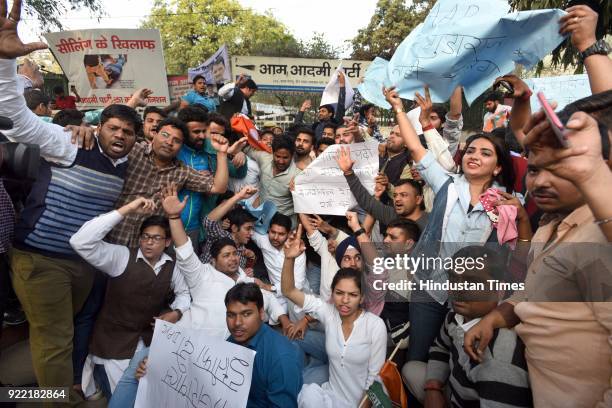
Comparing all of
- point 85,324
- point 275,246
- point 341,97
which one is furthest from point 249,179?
point 341,97

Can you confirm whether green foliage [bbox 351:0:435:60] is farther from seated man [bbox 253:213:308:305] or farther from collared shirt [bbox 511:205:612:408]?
collared shirt [bbox 511:205:612:408]

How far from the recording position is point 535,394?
5.28 feet

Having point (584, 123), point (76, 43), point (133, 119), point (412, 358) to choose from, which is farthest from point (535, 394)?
point (76, 43)

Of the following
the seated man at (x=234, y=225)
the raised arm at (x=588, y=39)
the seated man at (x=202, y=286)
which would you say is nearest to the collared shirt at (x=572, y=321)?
the raised arm at (x=588, y=39)

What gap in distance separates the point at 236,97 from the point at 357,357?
487cm

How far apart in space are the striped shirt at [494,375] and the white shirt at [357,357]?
698 millimetres

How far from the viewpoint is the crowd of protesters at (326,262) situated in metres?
1.46

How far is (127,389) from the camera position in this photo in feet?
9.37

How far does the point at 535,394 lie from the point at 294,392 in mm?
1258

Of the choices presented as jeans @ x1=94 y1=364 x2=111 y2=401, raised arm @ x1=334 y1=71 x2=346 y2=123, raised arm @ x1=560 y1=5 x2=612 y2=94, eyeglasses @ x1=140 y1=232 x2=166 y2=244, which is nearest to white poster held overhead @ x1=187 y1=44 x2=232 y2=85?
raised arm @ x1=334 y1=71 x2=346 y2=123

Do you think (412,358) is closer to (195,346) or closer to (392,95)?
(195,346)

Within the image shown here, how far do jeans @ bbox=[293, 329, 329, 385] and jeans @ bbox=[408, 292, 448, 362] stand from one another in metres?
0.78

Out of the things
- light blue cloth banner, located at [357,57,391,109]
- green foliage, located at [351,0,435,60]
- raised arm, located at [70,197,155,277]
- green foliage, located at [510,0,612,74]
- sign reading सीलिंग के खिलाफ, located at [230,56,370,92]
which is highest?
green foliage, located at [351,0,435,60]

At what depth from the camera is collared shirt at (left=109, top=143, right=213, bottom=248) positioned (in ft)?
10.6
